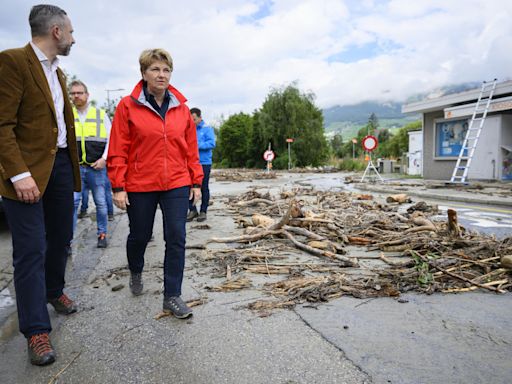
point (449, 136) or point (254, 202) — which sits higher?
point (449, 136)

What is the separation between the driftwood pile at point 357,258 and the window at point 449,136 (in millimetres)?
14231

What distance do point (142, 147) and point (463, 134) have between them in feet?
62.2

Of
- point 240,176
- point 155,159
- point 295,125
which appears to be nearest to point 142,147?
point 155,159

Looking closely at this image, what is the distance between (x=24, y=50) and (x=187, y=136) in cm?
136

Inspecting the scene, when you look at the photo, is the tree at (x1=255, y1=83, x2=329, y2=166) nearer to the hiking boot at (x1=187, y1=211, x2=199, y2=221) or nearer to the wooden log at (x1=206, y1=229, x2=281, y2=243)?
the hiking boot at (x1=187, y1=211, x2=199, y2=221)

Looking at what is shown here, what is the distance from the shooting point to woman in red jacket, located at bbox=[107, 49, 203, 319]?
10.8ft

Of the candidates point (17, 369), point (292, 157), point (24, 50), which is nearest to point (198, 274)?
point (17, 369)

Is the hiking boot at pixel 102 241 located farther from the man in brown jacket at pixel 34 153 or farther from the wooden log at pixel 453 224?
the wooden log at pixel 453 224

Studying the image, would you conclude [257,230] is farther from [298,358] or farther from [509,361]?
[509,361]

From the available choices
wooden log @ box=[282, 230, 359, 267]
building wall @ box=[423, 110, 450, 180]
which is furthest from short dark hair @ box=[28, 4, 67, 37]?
building wall @ box=[423, 110, 450, 180]

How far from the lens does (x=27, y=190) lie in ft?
8.80

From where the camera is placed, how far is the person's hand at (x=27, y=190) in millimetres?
2656

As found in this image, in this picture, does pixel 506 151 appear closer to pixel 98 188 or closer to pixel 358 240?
pixel 358 240

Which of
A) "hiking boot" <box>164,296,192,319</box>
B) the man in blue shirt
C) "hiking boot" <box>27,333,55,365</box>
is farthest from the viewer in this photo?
the man in blue shirt
